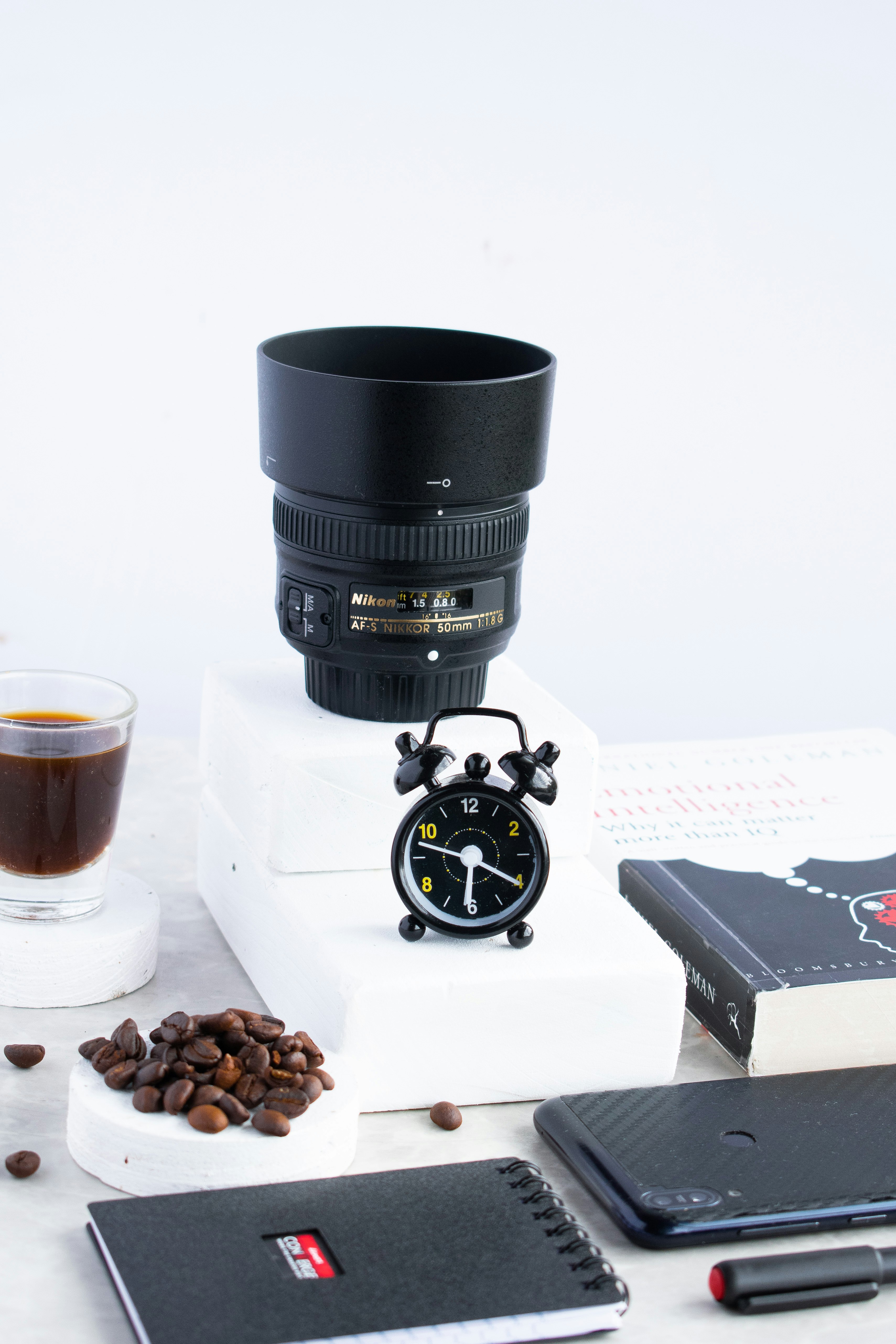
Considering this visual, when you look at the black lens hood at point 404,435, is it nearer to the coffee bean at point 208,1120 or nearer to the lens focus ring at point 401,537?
the lens focus ring at point 401,537

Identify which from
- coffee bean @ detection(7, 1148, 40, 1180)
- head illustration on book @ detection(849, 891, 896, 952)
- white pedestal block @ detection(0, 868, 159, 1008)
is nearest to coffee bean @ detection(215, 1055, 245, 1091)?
coffee bean @ detection(7, 1148, 40, 1180)

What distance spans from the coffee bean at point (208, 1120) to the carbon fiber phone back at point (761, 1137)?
0.20 m

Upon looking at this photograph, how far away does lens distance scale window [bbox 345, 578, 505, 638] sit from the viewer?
0.99 meters

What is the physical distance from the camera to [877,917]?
1.02 meters

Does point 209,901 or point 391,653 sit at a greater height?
point 391,653

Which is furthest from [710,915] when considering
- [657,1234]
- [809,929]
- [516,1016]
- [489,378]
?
[489,378]

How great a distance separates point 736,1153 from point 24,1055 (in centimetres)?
41

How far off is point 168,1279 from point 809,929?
0.49 meters

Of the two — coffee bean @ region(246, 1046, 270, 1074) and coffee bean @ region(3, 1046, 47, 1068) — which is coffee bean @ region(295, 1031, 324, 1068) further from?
coffee bean @ region(3, 1046, 47, 1068)

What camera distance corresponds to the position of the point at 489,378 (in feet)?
3.59

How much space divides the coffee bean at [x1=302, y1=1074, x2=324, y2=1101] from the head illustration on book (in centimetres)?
38

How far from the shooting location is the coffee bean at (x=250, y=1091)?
79 centimetres

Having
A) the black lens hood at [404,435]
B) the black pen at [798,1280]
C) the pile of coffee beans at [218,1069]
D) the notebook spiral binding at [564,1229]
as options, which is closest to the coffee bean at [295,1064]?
the pile of coffee beans at [218,1069]

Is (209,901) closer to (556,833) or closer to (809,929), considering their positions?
(556,833)
